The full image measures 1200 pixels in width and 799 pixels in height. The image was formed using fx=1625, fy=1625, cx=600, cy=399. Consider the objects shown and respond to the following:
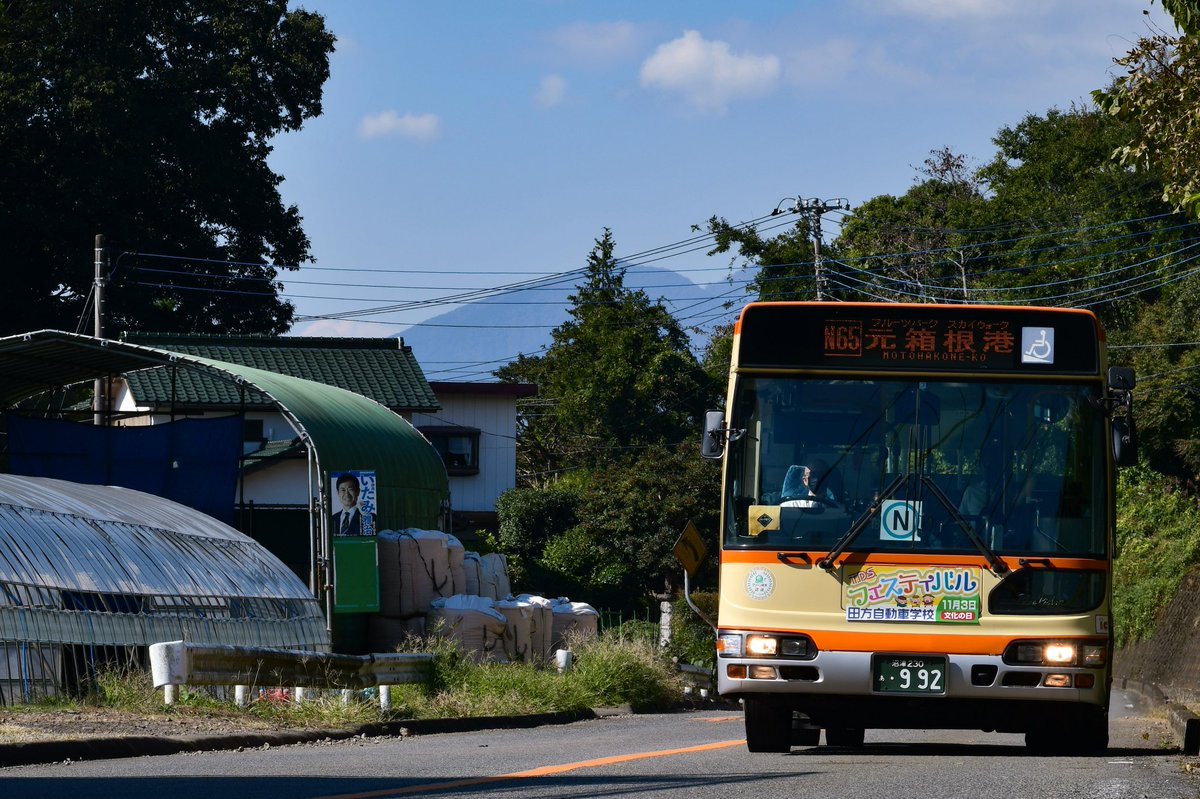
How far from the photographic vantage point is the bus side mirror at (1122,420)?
1084cm

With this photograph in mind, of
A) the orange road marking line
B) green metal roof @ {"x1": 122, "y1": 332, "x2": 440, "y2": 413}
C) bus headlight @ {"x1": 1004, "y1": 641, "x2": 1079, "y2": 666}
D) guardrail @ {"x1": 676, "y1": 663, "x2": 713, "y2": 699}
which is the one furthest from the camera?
green metal roof @ {"x1": 122, "y1": 332, "x2": 440, "y2": 413}

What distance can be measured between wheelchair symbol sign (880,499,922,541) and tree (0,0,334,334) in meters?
39.2

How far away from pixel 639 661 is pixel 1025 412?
12633 millimetres

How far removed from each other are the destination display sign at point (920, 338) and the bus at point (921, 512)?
0.01 meters

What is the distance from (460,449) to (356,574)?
91.1ft

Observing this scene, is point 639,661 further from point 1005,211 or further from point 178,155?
point 1005,211

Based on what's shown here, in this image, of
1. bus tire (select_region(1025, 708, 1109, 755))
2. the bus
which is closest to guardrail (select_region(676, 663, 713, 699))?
bus tire (select_region(1025, 708, 1109, 755))

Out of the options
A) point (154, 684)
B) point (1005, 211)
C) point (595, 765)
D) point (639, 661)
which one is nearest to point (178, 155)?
point (1005, 211)

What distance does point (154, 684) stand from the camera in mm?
14867

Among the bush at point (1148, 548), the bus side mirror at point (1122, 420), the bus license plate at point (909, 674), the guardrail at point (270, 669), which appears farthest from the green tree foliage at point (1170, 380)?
the bus license plate at point (909, 674)

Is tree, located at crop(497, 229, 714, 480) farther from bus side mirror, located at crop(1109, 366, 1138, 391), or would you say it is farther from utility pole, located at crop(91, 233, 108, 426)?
bus side mirror, located at crop(1109, 366, 1138, 391)

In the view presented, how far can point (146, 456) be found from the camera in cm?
3300

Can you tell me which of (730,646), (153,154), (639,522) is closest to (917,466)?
(730,646)

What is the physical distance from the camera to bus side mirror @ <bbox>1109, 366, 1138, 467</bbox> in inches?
427
